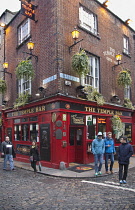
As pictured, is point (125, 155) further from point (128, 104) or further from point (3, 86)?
point (3, 86)

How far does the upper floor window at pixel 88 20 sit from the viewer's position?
12.8 meters

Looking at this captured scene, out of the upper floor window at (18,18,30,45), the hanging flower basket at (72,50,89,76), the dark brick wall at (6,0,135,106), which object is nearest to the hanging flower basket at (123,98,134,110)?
the dark brick wall at (6,0,135,106)

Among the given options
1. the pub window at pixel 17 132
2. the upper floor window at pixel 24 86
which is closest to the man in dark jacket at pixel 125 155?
the upper floor window at pixel 24 86

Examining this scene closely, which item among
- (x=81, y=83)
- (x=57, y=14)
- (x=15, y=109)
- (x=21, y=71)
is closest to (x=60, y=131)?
(x=81, y=83)

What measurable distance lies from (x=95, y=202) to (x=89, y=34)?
408 inches

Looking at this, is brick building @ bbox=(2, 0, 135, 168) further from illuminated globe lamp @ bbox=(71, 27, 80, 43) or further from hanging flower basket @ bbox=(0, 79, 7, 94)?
illuminated globe lamp @ bbox=(71, 27, 80, 43)

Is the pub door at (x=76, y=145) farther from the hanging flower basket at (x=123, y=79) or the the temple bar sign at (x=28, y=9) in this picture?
the the temple bar sign at (x=28, y=9)

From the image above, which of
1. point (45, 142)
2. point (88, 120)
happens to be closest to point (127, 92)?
point (88, 120)

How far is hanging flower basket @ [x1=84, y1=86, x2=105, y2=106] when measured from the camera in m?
12.2

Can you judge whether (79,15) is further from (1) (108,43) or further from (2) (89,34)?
(1) (108,43)

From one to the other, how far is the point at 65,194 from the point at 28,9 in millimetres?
10639

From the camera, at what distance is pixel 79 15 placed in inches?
496

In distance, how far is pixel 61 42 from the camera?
11.1 metres

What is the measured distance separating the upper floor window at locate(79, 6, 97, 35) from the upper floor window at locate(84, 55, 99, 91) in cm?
189
